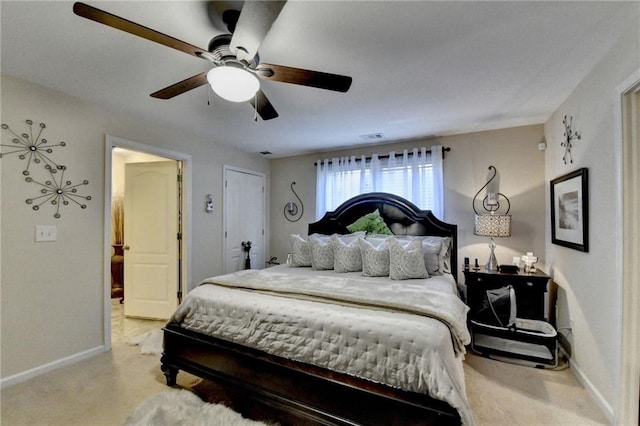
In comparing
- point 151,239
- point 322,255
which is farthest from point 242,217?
point 322,255

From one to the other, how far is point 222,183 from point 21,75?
229 cm

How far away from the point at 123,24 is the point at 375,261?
8.81 ft

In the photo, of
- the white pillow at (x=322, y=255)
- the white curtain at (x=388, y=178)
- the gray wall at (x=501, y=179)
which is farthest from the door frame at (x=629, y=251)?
the white pillow at (x=322, y=255)

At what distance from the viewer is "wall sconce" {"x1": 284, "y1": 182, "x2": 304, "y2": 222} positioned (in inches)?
193

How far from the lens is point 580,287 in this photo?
2.34 meters

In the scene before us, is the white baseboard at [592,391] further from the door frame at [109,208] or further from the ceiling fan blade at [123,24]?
the door frame at [109,208]

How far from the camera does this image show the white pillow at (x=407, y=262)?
9.18ft

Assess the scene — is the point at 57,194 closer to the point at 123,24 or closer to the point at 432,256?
the point at 123,24

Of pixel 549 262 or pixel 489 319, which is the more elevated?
pixel 549 262

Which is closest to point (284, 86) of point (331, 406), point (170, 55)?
point (170, 55)

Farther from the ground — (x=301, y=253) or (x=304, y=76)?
(x=304, y=76)

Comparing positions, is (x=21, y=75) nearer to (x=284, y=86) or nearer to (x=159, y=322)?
(x=284, y=86)

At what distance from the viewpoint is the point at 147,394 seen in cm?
215

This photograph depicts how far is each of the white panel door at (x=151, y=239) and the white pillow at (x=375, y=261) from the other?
2.48 m
